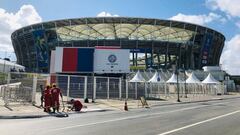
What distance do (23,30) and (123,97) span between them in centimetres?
8683

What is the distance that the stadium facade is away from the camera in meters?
110

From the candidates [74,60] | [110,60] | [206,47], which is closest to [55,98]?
[74,60]

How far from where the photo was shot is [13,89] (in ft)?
85.6

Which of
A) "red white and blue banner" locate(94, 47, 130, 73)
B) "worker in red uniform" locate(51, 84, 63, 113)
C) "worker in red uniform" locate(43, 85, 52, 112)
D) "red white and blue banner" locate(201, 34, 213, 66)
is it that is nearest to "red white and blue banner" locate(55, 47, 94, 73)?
"red white and blue banner" locate(94, 47, 130, 73)

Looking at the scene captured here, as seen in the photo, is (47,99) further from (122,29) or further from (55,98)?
(122,29)

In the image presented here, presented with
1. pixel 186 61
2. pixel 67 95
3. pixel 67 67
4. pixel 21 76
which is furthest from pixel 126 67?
pixel 186 61

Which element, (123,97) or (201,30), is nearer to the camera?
(123,97)

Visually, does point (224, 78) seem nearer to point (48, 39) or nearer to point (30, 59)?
point (48, 39)

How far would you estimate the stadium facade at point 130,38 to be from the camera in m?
110

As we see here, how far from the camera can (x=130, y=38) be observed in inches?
4579

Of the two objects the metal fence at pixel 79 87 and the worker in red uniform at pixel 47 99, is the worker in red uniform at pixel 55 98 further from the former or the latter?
the metal fence at pixel 79 87

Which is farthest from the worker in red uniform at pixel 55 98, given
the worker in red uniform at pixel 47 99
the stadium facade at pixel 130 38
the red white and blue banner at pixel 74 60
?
the stadium facade at pixel 130 38

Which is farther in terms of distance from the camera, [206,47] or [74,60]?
[206,47]

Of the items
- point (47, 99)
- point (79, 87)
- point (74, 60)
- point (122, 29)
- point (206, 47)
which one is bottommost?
point (47, 99)
